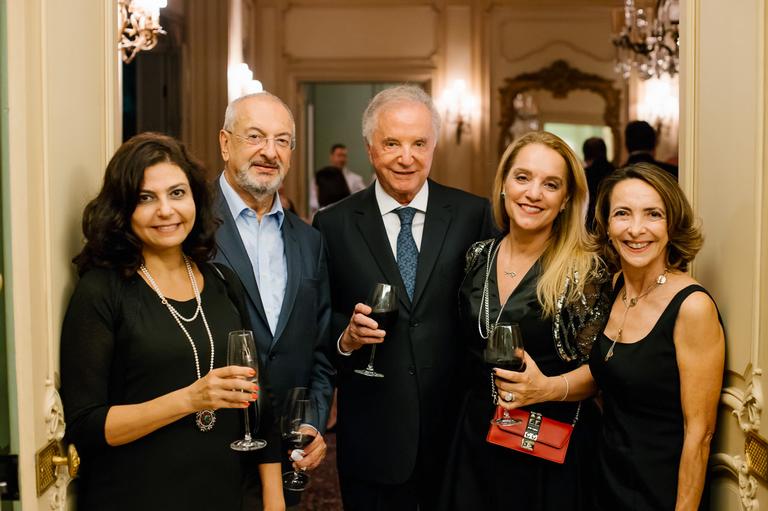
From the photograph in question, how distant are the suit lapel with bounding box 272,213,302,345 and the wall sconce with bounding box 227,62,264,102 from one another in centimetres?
501

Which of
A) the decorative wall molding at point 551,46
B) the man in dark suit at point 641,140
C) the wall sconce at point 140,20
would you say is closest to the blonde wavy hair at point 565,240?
the wall sconce at point 140,20

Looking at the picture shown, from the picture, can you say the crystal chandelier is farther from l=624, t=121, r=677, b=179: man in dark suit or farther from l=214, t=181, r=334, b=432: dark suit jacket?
l=214, t=181, r=334, b=432: dark suit jacket

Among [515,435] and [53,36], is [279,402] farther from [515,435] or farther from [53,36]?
[53,36]

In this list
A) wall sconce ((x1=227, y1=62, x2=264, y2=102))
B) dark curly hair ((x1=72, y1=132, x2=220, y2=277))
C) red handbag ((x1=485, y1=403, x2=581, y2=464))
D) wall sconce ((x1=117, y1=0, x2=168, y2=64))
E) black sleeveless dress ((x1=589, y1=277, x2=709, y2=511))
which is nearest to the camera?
dark curly hair ((x1=72, y1=132, x2=220, y2=277))

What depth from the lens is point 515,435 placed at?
8.00 ft

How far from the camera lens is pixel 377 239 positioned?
2.84m

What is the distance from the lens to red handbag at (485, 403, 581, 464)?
7.89 ft

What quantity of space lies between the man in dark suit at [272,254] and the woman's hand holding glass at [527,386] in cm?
60

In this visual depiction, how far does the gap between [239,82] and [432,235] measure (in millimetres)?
5699

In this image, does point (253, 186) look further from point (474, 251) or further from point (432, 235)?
point (474, 251)

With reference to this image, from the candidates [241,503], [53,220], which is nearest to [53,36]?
[53,220]

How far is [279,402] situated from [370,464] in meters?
0.41

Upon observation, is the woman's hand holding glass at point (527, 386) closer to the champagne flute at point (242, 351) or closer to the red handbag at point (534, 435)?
the red handbag at point (534, 435)

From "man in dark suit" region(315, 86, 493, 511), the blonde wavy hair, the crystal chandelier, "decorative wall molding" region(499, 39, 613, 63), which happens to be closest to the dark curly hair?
"man in dark suit" region(315, 86, 493, 511)
